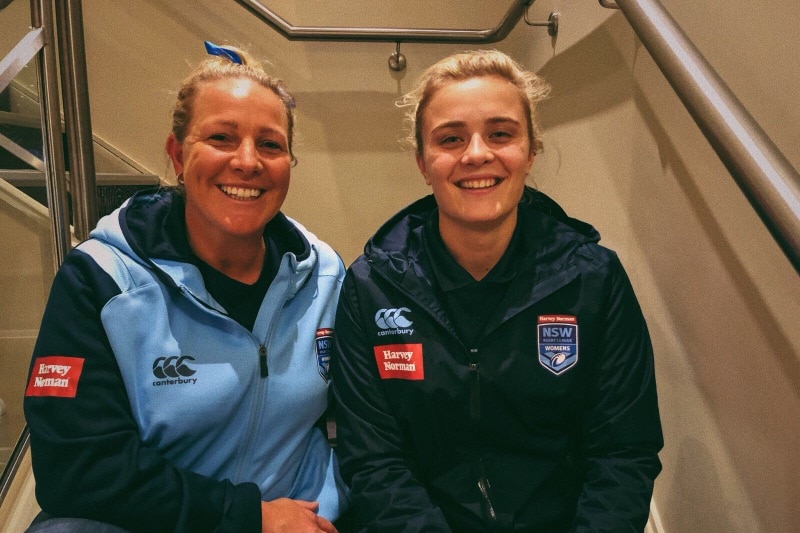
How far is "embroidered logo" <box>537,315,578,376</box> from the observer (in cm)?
107

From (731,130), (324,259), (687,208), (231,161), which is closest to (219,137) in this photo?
(231,161)

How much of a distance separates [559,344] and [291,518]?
0.59 metres

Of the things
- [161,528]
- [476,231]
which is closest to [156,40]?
[476,231]

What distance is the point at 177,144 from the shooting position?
121 centimetres

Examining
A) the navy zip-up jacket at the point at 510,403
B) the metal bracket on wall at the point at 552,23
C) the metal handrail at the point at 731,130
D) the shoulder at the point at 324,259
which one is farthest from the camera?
the metal bracket on wall at the point at 552,23

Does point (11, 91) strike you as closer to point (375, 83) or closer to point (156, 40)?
point (156, 40)

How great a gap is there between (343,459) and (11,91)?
122 cm

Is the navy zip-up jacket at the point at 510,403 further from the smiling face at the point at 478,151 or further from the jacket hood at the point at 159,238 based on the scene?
the jacket hood at the point at 159,238

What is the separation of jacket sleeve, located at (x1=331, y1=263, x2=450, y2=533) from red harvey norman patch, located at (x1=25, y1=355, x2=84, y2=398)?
47cm

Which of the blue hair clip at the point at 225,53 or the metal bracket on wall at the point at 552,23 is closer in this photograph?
the blue hair clip at the point at 225,53

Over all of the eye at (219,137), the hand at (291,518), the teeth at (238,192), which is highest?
the eye at (219,137)

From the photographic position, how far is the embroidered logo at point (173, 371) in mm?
1024

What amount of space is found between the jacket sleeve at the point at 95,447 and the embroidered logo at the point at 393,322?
15.5 inches

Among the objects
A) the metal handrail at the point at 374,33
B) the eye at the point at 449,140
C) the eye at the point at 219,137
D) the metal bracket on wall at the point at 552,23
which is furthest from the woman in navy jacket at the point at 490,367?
the metal handrail at the point at 374,33
